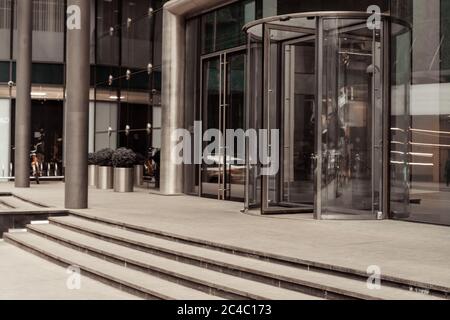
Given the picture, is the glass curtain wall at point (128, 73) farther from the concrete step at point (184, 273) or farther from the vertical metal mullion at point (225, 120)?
the concrete step at point (184, 273)

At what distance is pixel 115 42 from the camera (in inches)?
907

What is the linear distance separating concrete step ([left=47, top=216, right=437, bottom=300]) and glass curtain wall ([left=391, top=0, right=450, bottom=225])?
4.50 meters

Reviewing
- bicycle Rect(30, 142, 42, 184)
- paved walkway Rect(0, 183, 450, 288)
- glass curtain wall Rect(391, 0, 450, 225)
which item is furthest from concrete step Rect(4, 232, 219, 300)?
bicycle Rect(30, 142, 42, 184)

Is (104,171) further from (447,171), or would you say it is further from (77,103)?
(447,171)

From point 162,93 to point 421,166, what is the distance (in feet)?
28.2

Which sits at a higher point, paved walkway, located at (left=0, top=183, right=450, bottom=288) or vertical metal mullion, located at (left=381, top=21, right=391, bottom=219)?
vertical metal mullion, located at (left=381, top=21, right=391, bottom=219)

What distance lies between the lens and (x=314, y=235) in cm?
911

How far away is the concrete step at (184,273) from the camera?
21.0 feet

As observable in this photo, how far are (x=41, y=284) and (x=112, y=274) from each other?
909mm

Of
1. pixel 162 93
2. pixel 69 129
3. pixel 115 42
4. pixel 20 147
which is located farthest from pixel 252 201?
pixel 115 42

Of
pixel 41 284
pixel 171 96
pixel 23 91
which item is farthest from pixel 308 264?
pixel 23 91

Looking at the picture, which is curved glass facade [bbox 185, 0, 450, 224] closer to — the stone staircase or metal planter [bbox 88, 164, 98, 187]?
the stone staircase

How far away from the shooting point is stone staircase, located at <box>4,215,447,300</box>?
6180 millimetres

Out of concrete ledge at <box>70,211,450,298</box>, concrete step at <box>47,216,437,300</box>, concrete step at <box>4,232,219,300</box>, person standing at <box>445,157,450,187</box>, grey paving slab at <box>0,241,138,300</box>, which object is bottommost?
grey paving slab at <box>0,241,138,300</box>
